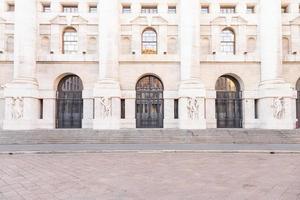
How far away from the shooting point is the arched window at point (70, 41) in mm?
27000

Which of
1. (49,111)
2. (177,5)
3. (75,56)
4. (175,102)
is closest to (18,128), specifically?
(49,111)

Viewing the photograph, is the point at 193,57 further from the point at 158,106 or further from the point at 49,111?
the point at 49,111

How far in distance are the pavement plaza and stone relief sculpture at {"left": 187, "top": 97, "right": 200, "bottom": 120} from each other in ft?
45.0

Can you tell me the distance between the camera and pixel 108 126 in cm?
2283

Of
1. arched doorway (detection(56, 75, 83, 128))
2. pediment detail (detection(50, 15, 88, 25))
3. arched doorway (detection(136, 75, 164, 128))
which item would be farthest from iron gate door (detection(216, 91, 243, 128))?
pediment detail (detection(50, 15, 88, 25))

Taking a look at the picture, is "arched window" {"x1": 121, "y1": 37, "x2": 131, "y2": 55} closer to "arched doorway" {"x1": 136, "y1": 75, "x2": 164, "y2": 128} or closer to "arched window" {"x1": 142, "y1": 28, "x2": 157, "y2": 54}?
"arched window" {"x1": 142, "y1": 28, "x2": 157, "y2": 54}

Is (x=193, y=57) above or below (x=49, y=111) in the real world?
above

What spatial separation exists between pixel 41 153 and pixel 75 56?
602 inches

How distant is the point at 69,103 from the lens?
26.3 metres

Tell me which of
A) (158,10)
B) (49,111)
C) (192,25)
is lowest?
(49,111)

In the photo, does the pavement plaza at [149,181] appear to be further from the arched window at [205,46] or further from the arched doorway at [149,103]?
the arched window at [205,46]

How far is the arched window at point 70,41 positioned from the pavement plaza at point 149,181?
65.2 feet

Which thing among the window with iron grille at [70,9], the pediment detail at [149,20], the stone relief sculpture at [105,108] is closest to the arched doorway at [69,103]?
the stone relief sculpture at [105,108]

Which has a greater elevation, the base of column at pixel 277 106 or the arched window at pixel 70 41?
the arched window at pixel 70 41
